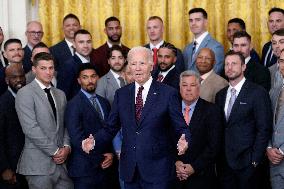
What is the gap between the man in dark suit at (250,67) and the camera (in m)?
5.13

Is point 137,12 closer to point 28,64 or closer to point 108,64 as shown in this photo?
point 108,64

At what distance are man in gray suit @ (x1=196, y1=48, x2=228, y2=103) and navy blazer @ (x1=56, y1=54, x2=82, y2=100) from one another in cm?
118

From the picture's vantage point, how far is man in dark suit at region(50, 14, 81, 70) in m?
6.00

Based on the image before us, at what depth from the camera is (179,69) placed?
562 cm

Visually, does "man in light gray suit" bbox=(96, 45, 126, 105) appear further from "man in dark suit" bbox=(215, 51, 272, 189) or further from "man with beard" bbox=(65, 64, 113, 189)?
"man in dark suit" bbox=(215, 51, 272, 189)

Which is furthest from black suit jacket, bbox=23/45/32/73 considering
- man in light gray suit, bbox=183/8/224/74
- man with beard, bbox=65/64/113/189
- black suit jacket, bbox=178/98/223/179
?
black suit jacket, bbox=178/98/223/179

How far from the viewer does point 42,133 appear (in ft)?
14.9

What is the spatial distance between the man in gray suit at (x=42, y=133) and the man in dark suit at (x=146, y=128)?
75 cm

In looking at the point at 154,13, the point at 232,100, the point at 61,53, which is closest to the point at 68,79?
the point at 61,53

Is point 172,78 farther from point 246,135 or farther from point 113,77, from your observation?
point 246,135

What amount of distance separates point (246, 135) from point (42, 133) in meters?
1.68

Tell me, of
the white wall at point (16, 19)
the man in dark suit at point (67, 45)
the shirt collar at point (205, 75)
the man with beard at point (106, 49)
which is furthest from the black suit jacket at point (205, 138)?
the white wall at point (16, 19)

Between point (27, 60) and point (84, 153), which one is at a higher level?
point (27, 60)

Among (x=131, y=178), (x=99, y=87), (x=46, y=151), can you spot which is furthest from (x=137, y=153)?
(x=99, y=87)
